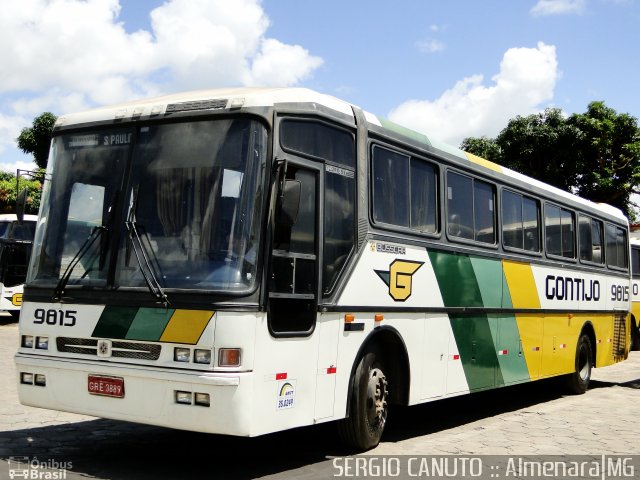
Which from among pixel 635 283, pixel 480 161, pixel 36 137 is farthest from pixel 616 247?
pixel 36 137

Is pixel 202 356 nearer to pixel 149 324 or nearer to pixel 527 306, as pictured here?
pixel 149 324

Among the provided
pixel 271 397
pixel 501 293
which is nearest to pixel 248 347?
pixel 271 397

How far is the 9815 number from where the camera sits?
665 centimetres

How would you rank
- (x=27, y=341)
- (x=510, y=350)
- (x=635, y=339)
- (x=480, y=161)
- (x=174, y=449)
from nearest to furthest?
(x=27, y=341), (x=174, y=449), (x=480, y=161), (x=510, y=350), (x=635, y=339)

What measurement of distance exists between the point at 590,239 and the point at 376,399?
780cm

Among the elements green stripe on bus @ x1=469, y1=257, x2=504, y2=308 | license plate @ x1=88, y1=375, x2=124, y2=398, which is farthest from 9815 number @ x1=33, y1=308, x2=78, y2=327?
green stripe on bus @ x1=469, y1=257, x2=504, y2=308

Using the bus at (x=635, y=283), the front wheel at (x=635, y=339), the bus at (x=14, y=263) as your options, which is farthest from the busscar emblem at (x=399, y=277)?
the bus at (x=14, y=263)

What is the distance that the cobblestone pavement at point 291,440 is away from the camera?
6801 millimetres

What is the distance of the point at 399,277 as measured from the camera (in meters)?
8.18

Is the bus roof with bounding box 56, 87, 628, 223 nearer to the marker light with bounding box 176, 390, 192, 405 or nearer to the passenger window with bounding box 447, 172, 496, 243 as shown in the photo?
the passenger window with bounding box 447, 172, 496, 243

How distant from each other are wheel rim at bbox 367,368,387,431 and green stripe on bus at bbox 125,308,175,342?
7.85 feet

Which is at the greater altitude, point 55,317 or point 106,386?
point 55,317

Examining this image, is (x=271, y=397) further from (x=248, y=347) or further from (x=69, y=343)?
(x=69, y=343)

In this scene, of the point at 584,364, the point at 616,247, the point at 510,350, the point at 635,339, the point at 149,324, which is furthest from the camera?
the point at 635,339
